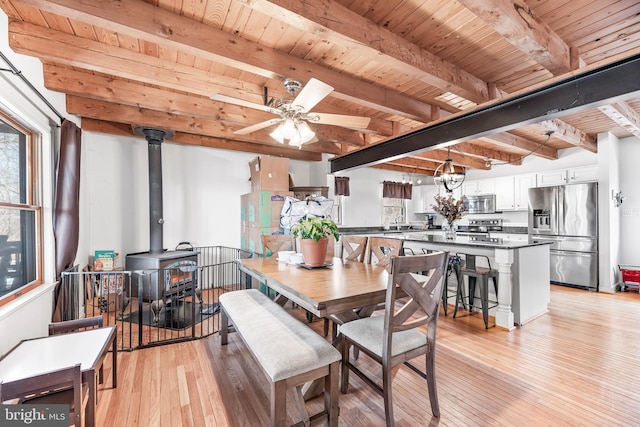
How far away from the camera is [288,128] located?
7.83 ft

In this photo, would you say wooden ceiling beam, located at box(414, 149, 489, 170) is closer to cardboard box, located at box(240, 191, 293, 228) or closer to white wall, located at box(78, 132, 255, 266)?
cardboard box, located at box(240, 191, 293, 228)

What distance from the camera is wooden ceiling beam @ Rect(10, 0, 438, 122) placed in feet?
5.21

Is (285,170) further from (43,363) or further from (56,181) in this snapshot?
(43,363)

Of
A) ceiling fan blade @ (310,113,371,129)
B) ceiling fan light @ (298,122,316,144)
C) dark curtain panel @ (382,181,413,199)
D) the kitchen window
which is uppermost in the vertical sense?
ceiling fan blade @ (310,113,371,129)

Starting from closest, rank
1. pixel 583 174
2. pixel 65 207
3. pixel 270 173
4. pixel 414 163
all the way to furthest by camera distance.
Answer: pixel 65 207
pixel 270 173
pixel 583 174
pixel 414 163

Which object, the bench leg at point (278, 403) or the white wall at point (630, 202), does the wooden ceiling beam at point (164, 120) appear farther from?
the white wall at point (630, 202)

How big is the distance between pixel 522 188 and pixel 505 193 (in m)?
0.34

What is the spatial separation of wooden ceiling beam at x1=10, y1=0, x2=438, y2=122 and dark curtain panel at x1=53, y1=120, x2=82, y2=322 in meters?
0.91

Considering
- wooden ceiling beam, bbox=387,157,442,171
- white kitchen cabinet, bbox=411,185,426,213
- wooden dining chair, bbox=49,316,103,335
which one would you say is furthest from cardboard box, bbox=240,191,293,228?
white kitchen cabinet, bbox=411,185,426,213

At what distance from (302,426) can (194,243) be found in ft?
12.7

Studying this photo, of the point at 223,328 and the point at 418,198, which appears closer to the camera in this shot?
the point at 223,328

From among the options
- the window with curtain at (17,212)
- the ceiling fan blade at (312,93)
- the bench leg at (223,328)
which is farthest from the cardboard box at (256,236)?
the ceiling fan blade at (312,93)

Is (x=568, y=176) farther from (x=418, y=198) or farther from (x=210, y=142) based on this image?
(x=210, y=142)

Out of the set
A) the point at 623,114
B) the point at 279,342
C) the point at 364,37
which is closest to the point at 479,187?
the point at 623,114
